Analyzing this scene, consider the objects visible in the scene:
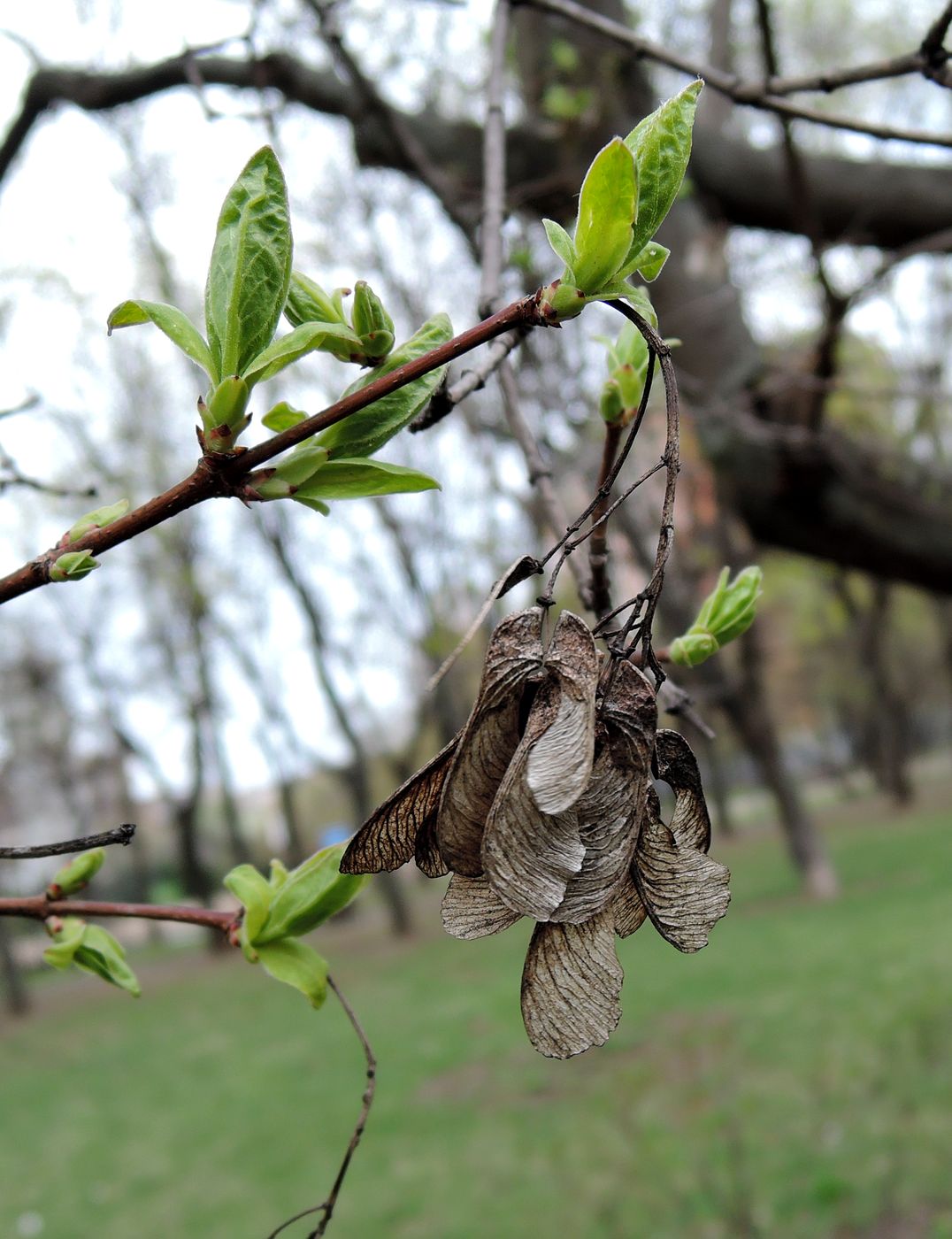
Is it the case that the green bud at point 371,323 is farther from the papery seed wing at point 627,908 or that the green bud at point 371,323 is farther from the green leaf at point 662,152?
the papery seed wing at point 627,908

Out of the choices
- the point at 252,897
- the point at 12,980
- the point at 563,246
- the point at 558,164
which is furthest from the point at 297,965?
the point at 12,980

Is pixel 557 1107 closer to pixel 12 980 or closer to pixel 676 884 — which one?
pixel 676 884

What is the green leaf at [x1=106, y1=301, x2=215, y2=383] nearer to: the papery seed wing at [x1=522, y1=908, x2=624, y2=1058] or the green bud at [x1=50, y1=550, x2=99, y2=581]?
the green bud at [x1=50, y1=550, x2=99, y2=581]

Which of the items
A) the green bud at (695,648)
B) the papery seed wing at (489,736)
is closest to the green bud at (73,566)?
the papery seed wing at (489,736)

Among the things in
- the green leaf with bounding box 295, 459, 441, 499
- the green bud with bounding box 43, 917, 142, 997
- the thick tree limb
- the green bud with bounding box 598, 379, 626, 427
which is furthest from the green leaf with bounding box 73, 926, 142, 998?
the thick tree limb

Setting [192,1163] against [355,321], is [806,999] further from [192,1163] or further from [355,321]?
[355,321]
